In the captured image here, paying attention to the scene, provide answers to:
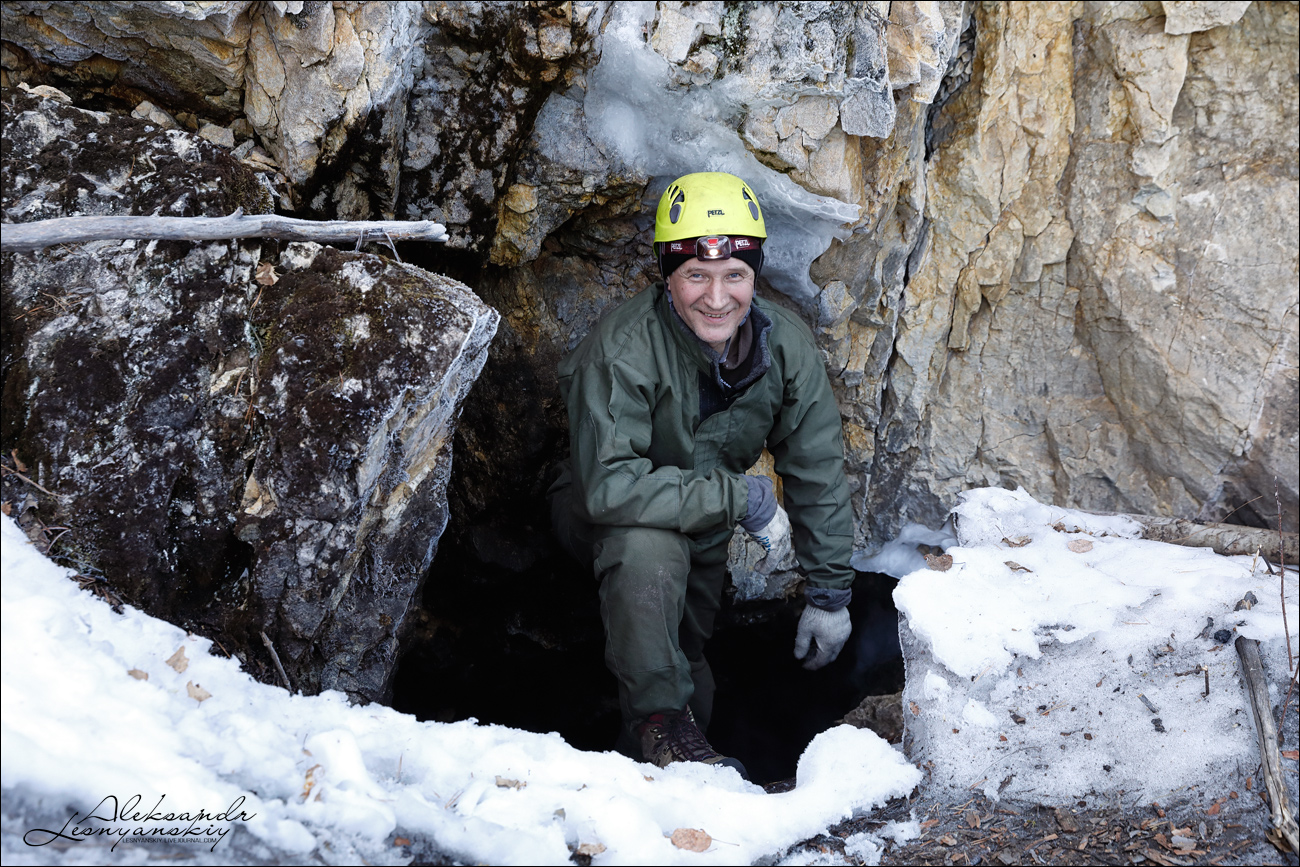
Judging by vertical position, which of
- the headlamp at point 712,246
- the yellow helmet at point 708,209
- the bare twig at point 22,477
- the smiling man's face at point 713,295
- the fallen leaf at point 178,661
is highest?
the yellow helmet at point 708,209

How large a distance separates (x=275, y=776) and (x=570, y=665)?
10.00ft

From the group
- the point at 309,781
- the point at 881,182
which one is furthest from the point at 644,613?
the point at 881,182

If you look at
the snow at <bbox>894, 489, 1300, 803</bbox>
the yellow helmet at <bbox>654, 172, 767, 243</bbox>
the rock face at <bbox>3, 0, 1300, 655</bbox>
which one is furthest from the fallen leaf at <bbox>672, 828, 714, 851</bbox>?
the rock face at <bbox>3, 0, 1300, 655</bbox>

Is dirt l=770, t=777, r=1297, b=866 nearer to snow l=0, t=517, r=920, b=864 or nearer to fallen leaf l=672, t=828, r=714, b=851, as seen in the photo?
snow l=0, t=517, r=920, b=864

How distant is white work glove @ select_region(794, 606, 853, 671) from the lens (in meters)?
4.15

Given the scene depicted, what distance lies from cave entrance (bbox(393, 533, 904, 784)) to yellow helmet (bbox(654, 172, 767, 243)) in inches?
90.1

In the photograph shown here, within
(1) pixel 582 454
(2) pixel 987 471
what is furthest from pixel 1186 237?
(1) pixel 582 454

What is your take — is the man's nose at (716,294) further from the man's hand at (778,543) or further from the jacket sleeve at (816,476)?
the man's hand at (778,543)

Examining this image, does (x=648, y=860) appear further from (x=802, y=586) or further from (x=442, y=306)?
(x=802, y=586)

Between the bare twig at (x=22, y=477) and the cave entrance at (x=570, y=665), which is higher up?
the bare twig at (x=22, y=477)

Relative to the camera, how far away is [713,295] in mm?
3723

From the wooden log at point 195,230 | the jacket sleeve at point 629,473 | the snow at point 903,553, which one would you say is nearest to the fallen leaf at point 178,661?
the wooden log at point 195,230

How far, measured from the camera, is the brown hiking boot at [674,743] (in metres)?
3.39

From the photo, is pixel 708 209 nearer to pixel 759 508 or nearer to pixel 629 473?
pixel 629 473
